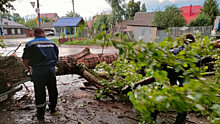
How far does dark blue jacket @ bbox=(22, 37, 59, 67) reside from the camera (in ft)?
9.88

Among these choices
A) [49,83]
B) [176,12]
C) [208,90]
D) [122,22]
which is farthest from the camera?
[122,22]

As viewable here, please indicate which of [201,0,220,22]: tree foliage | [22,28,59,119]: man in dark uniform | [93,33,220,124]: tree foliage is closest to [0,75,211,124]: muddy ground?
[22,28,59,119]: man in dark uniform

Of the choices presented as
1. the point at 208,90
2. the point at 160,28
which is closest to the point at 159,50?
the point at 208,90

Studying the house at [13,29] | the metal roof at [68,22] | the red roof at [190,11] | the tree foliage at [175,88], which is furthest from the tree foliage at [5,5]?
the house at [13,29]

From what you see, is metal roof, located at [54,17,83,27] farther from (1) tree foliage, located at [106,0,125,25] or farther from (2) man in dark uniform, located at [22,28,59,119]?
(2) man in dark uniform, located at [22,28,59,119]

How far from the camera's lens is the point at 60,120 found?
3.20 m

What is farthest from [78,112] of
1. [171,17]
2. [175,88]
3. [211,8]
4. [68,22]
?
[211,8]

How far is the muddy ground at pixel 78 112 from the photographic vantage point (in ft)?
10.4

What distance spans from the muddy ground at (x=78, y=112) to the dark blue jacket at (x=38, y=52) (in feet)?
3.71

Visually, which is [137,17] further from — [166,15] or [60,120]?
[60,120]

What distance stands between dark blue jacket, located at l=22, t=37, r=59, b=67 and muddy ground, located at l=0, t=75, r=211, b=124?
1.13 m

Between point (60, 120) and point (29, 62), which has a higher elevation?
point (29, 62)

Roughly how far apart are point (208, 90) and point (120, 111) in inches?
114

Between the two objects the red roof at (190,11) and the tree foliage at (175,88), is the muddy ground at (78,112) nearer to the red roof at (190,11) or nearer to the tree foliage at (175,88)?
the tree foliage at (175,88)
